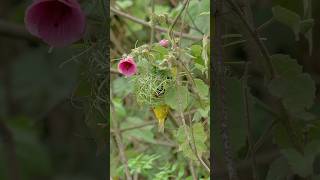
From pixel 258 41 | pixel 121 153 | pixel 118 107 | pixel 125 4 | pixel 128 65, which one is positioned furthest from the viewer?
pixel 125 4

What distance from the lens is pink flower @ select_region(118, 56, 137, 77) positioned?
3.65 feet

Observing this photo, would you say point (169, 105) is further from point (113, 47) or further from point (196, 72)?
point (113, 47)

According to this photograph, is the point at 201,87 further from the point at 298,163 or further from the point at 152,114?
the point at 152,114

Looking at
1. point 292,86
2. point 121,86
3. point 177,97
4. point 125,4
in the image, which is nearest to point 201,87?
point 177,97

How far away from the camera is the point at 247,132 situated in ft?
2.63

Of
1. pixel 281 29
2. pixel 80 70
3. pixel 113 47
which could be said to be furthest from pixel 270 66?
pixel 113 47

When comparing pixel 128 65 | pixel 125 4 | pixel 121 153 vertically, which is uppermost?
pixel 125 4

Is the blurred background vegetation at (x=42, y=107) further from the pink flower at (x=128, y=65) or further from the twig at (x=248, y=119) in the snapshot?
the pink flower at (x=128, y=65)

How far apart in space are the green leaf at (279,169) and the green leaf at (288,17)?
0.58 feet

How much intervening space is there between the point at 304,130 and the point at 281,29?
0.49 feet

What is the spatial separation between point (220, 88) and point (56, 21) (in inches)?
9.5

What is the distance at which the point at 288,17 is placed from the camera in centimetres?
79

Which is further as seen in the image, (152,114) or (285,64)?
(152,114)

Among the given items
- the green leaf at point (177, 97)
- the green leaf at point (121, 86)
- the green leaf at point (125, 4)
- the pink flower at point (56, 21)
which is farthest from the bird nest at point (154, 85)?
the green leaf at point (125, 4)
